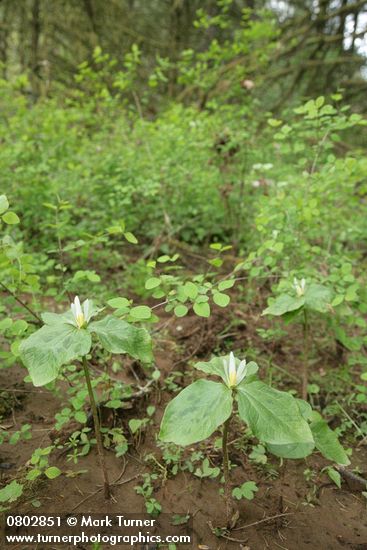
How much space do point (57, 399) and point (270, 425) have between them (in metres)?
1.40

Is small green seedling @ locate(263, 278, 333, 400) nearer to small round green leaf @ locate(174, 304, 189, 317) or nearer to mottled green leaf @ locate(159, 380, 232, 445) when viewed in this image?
small round green leaf @ locate(174, 304, 189, 317)

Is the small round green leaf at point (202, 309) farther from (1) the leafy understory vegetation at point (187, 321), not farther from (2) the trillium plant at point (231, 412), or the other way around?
(2) the trillium plant at point (231, 412)

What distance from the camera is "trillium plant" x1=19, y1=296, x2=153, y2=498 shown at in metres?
1.19

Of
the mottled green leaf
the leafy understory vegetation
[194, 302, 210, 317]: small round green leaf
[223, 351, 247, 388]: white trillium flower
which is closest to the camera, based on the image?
the mottled green leaf

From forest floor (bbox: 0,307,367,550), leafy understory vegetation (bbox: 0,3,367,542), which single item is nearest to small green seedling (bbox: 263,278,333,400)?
leafy understory vegetation (bbox: 0,3,367,542)

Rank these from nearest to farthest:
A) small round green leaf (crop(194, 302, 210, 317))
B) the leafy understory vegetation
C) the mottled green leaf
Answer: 1. the mottled green leaf
2. the leafy understory vegetation
3. small round green leaf (crop(194, 302, 210, 317))

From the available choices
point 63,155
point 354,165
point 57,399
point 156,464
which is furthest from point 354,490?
point 63,155

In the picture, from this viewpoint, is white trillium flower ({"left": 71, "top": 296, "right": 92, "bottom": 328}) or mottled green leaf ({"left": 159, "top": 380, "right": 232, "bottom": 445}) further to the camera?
white trillium flower ({"left": 71, "top": 296, "right": 92, "bottom": 328})

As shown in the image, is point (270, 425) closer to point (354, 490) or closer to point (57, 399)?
point (354, 490)

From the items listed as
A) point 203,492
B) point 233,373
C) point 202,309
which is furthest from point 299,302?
point 203,492

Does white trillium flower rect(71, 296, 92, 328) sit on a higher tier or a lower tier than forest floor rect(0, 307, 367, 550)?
higher

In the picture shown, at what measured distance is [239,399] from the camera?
1.22 meters

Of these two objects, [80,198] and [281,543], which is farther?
[80,198]

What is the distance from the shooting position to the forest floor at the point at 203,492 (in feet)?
5.05
